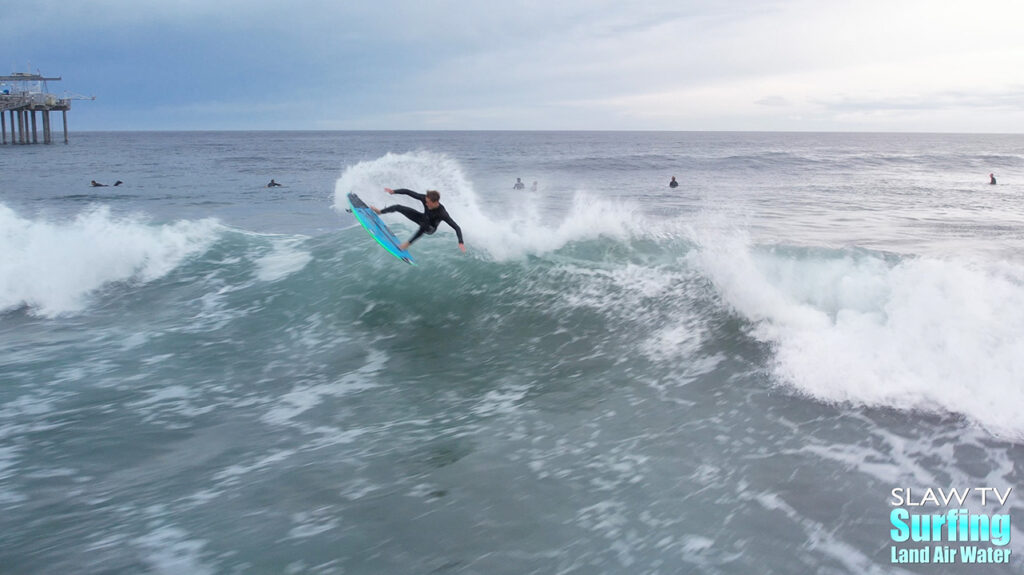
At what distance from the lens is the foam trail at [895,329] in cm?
707

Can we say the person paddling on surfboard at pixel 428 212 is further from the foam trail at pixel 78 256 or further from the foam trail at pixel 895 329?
the foam trail at pixel 78 256

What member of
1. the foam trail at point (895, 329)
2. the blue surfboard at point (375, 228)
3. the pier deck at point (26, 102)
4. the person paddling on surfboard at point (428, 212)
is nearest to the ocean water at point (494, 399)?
the foam trail at point (895, 329)

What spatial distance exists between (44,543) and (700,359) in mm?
7329

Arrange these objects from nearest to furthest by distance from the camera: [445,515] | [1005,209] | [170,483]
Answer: [445,515]
[170,483]
[1005,209]

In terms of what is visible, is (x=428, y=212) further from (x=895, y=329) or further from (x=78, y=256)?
(x=78, y=256)

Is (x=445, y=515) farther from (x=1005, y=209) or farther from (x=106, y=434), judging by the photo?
(x=1005, y=209)

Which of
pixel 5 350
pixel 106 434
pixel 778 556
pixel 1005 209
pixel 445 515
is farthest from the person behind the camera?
pixel 1005 209

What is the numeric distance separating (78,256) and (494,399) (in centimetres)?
1053

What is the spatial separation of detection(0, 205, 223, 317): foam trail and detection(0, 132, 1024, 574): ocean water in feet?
0.24

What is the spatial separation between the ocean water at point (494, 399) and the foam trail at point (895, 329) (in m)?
0.04

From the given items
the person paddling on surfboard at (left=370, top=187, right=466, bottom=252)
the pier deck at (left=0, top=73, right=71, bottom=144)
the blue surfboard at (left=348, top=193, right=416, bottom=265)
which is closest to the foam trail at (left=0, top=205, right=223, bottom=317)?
the blue surfboard at (left=348, top=193, right=416, bottom=265)

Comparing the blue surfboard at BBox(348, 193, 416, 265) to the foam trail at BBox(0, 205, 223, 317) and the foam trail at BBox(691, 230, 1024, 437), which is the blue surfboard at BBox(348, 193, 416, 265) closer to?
the foam trail at BBox(0, 205, 223, 317)

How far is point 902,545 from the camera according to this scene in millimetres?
4859

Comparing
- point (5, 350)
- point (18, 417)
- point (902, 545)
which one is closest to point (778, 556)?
point (902, 545)
